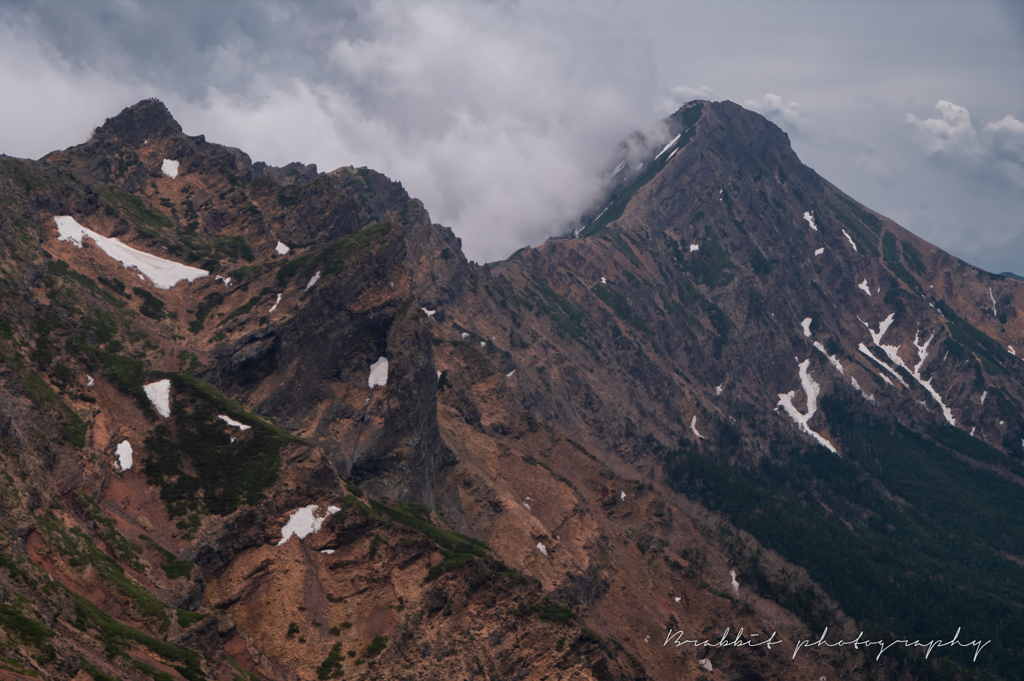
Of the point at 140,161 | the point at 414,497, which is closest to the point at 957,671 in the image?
the point at 414,497

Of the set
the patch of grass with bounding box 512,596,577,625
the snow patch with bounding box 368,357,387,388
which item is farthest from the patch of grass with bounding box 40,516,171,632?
the snow patch with bounding box 368,357,387,388

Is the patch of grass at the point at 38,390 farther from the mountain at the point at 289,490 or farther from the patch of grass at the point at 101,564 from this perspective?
the patch of grass at the point at 101,564

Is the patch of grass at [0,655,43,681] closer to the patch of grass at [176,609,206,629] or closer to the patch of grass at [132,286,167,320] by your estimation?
the patch of grass at [176,609,206,629]

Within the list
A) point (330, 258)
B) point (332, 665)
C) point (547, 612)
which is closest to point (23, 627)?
point (332, 665)

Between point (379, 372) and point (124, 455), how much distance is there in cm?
4889

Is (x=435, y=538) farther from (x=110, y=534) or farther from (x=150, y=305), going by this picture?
(x=150, y=305)

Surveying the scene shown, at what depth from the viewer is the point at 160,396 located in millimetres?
87438

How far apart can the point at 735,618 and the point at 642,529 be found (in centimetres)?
3601

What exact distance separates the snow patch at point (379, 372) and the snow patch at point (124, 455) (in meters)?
45.3

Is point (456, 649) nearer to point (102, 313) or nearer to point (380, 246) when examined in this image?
point (102, 313)

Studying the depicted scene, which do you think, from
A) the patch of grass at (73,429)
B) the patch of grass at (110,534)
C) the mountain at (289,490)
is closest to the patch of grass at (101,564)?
the mountain at (289,490)

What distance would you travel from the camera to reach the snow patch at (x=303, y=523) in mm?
81250

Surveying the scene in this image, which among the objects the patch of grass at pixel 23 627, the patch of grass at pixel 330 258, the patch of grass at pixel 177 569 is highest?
the patch of grass at pixel 330 258

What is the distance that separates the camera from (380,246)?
132750mm
